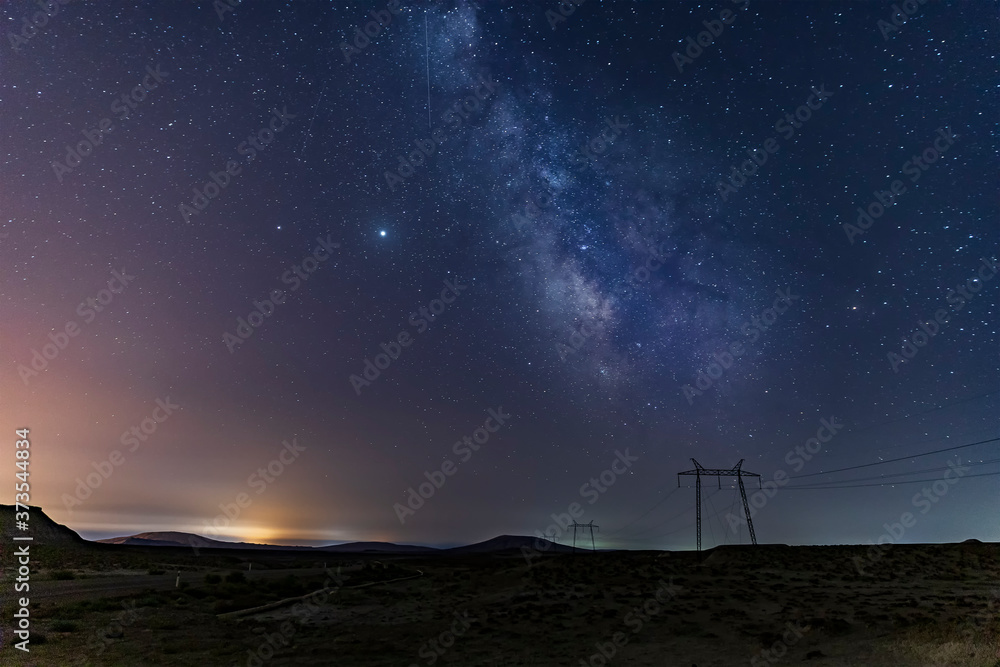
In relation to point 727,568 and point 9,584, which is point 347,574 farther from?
point 727,568

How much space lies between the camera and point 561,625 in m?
25.0

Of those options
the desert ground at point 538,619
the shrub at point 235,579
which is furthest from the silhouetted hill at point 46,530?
the shrub at point 235,579

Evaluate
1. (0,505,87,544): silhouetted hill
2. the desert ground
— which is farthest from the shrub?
(0,505,87,544): silhouetted hill

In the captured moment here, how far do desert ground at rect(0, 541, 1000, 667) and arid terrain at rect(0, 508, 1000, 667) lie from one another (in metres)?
0.11

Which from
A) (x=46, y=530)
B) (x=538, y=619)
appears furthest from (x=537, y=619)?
(x=46, y=530)

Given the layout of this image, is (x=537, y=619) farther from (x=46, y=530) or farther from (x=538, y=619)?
(x=46, y=530)

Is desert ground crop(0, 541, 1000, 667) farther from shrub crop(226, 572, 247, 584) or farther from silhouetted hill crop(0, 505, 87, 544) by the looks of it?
silhouetted hill crop(0, 505, 87, 544)

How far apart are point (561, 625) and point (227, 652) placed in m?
14.0

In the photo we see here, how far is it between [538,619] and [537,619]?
0.05 m

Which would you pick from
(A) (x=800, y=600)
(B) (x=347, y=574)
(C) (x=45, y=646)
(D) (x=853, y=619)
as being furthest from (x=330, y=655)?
(B) (x=347, y=574)

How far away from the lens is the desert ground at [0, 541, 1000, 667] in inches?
716

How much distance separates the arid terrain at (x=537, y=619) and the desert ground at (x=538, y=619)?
0.36 ft

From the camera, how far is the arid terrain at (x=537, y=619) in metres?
18.2

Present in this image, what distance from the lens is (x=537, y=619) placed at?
26.4 meters
